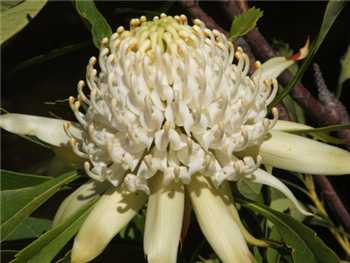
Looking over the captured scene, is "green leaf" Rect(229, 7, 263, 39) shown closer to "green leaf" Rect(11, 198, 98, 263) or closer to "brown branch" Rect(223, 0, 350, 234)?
"brown branch" Rect(223, 0, 350, 234)

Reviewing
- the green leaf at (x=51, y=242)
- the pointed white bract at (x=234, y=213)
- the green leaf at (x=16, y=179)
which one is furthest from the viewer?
the green leaf at (x=16, y=179)

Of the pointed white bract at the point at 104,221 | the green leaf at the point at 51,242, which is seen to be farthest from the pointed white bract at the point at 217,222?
the green leaf at the point at 51,242

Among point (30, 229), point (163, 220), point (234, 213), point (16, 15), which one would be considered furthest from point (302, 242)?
point (16, 15)

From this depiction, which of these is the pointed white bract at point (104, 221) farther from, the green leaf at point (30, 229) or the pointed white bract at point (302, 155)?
the green leaf at point (30, 229)

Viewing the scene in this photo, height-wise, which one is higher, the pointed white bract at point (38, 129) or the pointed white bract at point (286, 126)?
the pointed white bract at point (38, 129)

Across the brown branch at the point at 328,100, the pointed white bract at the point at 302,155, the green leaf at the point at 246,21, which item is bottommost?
the brown branch at the point at 328,100

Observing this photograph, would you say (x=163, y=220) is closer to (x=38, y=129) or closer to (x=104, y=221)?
(x=104, y=221)
